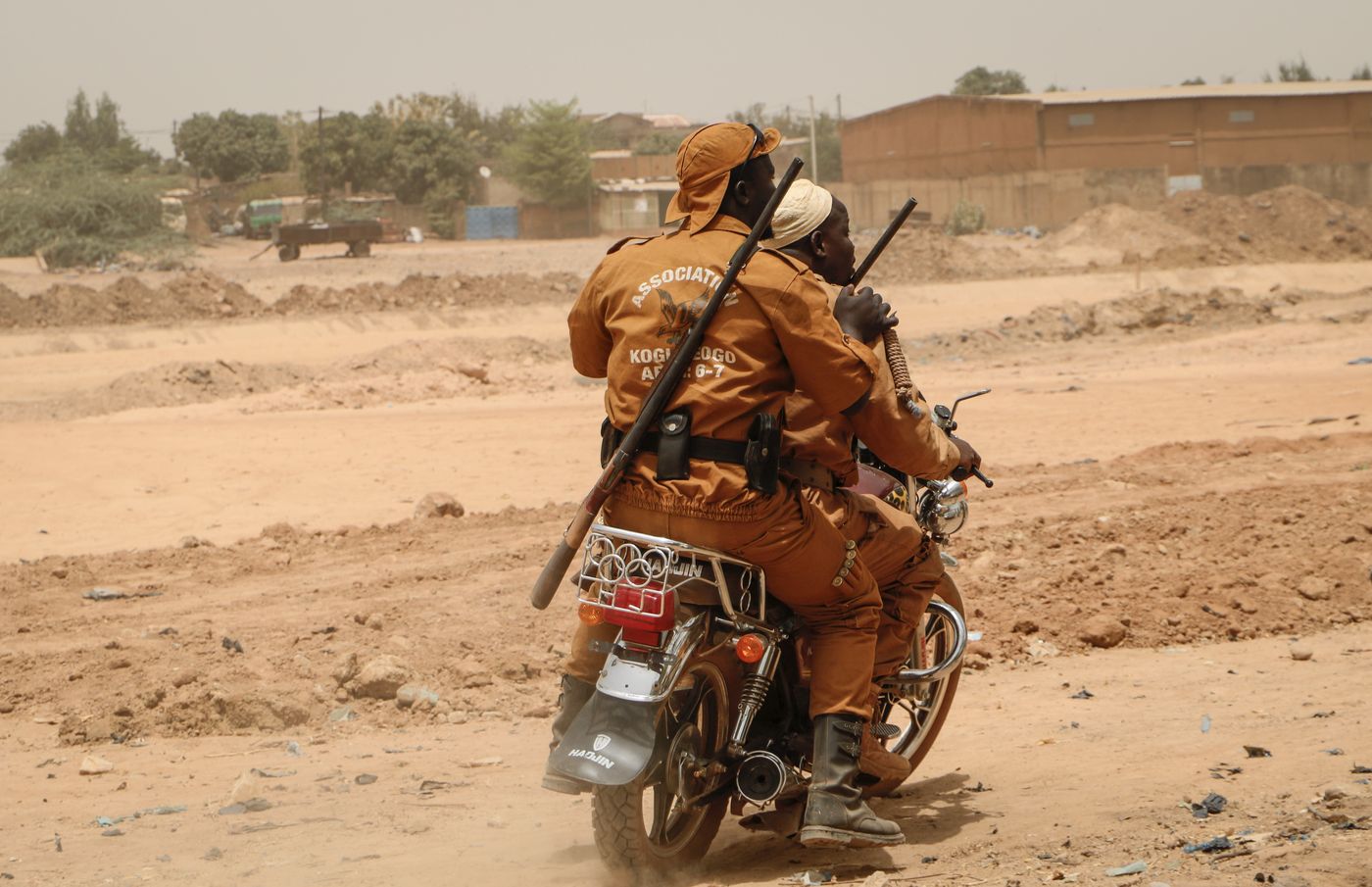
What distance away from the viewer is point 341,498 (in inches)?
498

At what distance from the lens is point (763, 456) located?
396 cm

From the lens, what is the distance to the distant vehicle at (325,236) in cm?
4231

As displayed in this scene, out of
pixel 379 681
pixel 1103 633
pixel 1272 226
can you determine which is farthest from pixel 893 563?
pixel 1272 226

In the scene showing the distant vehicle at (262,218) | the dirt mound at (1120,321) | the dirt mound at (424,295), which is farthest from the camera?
the distant vehicle at (262,218)

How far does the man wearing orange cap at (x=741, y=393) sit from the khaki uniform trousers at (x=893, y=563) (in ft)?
0.47

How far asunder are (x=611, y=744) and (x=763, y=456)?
805 mm

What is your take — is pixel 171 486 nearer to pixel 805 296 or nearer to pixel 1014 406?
pixel 1014 406

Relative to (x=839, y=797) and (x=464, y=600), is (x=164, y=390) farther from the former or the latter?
(x=839, y=797)

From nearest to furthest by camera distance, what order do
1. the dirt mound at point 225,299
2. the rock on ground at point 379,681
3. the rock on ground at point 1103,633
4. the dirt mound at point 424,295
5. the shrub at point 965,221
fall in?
the rock on ground at point 379,681, the rock on ground at point 1103,633, the dirt mound at point 225,299, the dirt mound at point 424,295, the shrub at point 965,221

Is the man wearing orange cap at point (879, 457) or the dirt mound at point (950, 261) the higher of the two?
the man wearing orange cap at point (879, 457)

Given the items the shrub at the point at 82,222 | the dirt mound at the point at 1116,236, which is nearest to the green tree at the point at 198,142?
the shrub at the point at 82,222

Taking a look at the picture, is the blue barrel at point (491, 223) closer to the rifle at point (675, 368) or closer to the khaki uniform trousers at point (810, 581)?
the khaki uniform trousers at point (810, 581)

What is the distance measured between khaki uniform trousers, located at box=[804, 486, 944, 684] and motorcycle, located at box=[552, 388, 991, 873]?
122 millimetres

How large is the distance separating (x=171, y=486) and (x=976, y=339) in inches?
541
